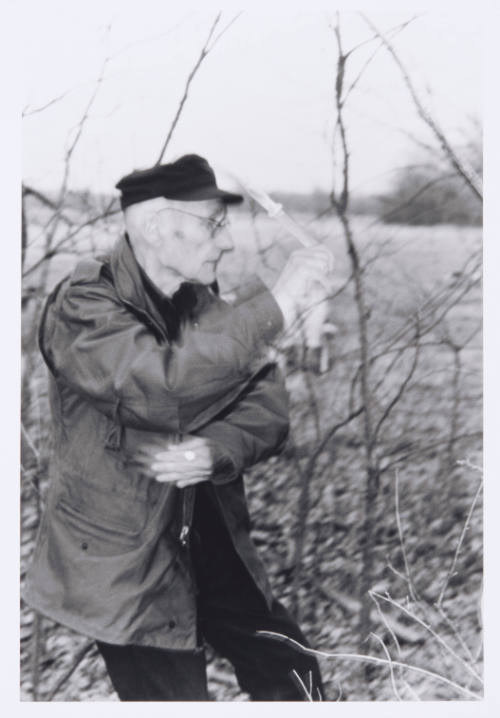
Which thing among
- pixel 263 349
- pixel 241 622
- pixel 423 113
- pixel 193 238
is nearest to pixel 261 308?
pixel 263 349

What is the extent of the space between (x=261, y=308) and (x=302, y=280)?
177 millimetres

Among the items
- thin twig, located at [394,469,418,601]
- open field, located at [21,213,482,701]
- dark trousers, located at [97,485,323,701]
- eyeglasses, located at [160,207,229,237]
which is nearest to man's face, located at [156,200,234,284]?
eyeglasses, located at [160,207,229,237]

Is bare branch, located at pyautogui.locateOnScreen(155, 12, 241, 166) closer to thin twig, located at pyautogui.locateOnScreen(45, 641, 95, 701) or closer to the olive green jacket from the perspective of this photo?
the olive green jacket

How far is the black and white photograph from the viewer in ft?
8.64

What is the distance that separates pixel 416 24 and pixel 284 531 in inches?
64.2

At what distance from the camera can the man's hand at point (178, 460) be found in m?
2.62

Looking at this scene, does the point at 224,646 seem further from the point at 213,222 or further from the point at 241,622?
the point at 213,222

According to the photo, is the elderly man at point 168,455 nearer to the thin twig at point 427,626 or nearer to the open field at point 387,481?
the open field at point 387,481

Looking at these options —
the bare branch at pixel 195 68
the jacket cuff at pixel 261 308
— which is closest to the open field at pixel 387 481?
the jacket cuff at pixel 261 308

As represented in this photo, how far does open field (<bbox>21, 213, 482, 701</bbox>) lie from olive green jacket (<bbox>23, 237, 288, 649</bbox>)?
3.4 inches

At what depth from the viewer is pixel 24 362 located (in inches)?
108

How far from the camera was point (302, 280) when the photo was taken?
2.71 metres
